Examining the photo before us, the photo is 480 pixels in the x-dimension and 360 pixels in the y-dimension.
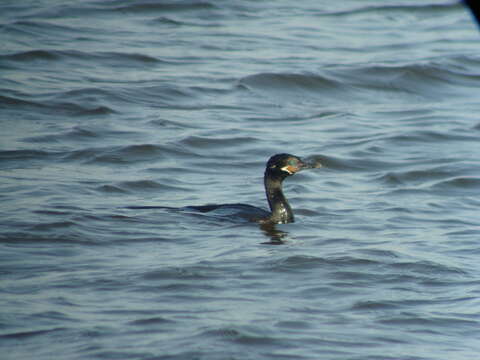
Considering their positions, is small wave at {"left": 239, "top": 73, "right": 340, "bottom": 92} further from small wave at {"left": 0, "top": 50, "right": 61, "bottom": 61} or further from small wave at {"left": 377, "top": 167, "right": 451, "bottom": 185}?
small wave at {"left": 377, "top": 167, "right": 451, "bottom": 185}

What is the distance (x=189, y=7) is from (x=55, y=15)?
2.69 metres

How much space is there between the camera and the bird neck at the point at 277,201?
953 centimetres

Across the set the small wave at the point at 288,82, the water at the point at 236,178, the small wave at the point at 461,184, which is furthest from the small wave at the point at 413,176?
the small wave at the point at 288,82

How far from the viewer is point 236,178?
11383mm

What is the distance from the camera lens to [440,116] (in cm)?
1445

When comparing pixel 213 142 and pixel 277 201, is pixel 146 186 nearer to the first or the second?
pixel 277 201

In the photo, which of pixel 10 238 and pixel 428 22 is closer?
pixel 10 238

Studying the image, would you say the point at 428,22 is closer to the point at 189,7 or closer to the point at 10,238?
the point at 189,7

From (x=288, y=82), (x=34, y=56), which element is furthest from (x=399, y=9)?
(x=34, y=56)

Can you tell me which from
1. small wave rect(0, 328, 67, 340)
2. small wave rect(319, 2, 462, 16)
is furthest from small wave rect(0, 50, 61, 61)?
small wave rect(0, 328, 67, 340)

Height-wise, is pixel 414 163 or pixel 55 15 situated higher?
pixel 55 15

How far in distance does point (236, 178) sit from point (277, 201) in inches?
72.0

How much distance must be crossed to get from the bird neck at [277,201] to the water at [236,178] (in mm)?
149

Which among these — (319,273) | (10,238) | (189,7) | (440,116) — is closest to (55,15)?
(189,7)
